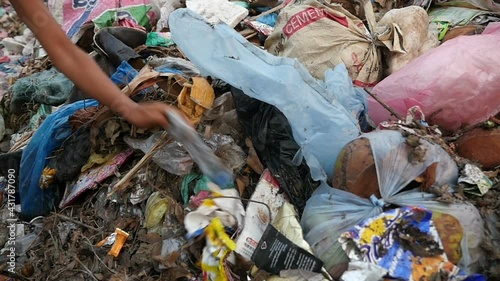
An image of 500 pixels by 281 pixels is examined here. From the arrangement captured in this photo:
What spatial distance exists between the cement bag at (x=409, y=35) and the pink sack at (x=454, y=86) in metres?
0.35

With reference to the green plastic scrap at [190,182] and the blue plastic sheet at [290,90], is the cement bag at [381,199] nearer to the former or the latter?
the blue plastic sheet at [290,90]

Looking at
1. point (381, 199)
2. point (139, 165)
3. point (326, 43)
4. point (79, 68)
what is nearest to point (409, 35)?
point (326, 43)

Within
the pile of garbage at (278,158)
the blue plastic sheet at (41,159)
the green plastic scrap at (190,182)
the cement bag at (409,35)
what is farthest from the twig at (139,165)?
the cement bag at (409,35)

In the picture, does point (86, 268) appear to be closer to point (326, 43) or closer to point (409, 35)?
point (326, 43)

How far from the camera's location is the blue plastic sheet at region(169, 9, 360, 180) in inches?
86.7

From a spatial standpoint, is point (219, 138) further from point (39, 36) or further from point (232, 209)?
point (39, 36)

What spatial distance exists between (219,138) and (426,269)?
1.11m

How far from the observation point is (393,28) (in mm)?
2771

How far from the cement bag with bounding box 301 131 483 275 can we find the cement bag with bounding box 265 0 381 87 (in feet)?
2.50

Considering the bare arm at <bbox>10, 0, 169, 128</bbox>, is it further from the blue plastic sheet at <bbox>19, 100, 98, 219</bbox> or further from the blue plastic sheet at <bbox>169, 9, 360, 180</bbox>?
the blue plastic sheet at <bbox>19, 100, 98, 219</bbox>

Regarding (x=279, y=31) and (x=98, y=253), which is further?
(x=279, y=31)

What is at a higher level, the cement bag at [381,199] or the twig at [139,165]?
the cement bag at [381,199]

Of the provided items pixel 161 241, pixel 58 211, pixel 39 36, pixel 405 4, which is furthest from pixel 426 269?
pixel 405 4

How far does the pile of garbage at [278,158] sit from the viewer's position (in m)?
1.86
